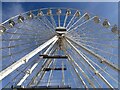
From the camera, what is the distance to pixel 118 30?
31.0m

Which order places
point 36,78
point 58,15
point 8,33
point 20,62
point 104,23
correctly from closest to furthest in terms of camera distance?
point 20,62 → point 36,78 → point 8,33 → point 104,23 → point 58,15

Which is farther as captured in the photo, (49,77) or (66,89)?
(49,77)

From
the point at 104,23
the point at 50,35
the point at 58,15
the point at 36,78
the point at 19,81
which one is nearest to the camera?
the point at 19,81

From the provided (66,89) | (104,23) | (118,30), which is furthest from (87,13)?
(66,89)

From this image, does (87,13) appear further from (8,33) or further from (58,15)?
(8,33)

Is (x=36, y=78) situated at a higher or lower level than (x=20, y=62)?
lower

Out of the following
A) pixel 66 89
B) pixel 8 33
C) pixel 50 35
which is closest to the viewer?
pixel 66 89

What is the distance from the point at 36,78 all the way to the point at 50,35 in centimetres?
562

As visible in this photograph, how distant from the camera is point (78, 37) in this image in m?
27.7

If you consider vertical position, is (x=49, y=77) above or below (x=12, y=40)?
below

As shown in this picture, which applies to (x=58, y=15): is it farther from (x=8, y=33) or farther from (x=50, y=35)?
(x=8, y=33)

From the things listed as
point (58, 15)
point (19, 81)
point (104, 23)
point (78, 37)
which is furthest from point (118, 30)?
point (19, 81)

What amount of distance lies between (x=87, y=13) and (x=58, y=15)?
3.21 m

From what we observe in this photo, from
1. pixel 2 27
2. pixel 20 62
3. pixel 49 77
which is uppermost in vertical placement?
pixel 2 27
